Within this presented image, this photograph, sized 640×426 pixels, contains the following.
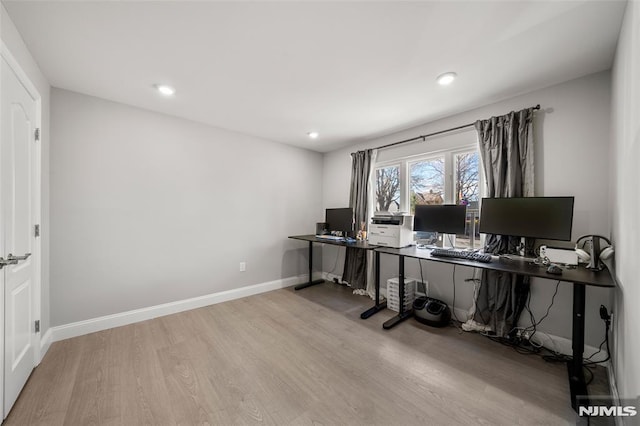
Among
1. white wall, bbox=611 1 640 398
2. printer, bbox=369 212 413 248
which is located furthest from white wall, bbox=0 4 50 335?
white wall, bbox=611 1 640 398

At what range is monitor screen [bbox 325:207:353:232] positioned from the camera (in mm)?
3754

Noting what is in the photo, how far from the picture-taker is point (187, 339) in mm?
2373

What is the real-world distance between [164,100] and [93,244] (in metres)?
1.65

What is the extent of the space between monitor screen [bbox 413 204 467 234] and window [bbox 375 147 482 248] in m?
0.14

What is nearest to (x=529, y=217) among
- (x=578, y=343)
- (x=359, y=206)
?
(x=578, y=343)

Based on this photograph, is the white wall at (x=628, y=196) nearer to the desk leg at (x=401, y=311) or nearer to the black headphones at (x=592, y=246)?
the black headphones at (x=592, y=246)

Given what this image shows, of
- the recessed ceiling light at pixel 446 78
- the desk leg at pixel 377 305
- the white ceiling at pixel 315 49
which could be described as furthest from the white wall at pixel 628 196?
the desk leg at pixel 377 305

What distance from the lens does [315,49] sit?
1.76 m

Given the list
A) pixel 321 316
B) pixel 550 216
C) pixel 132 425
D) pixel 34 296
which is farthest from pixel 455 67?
pixel 34 296

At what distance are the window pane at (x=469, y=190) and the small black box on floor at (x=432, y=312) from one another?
0.74 m

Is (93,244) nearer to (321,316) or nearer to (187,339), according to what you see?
(187,339)

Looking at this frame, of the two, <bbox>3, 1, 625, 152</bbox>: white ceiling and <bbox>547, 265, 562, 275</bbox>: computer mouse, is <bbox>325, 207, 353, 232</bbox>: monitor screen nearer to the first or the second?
<bbox>3, 1, 625, 152</bbox>: white ceiling

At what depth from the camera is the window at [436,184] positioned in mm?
2781

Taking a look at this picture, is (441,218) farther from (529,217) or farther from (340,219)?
(340,219)
